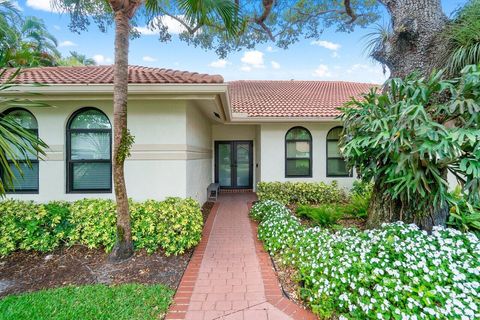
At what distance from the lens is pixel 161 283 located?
12.6ft

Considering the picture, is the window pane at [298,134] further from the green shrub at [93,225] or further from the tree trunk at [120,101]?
the green shrub at [93,225]

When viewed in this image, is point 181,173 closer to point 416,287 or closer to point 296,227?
point 296,227

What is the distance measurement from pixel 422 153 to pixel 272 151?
21.2ft

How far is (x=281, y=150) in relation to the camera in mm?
9867

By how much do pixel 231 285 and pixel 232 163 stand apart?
9.06 metres

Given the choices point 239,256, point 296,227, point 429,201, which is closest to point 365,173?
point 429,201

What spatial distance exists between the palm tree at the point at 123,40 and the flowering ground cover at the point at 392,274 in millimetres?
3156

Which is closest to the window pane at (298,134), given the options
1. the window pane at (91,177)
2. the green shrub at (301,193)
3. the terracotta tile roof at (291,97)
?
the terracotta tile roof at (291,97)

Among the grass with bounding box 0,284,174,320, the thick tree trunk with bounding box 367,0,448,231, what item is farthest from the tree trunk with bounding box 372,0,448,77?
the grass with bounding box 0,284,174,320

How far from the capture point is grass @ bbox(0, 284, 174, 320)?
121 inches

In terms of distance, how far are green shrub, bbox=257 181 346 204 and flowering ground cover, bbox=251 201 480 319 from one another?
500 cm

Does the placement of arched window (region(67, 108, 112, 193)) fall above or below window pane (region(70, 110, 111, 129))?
below

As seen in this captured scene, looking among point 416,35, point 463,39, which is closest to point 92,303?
point 463,39

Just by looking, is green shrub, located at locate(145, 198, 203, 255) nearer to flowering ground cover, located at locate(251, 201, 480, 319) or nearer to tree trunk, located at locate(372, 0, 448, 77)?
flowering ground cover, located at locate(251, 201, 480, 319)
